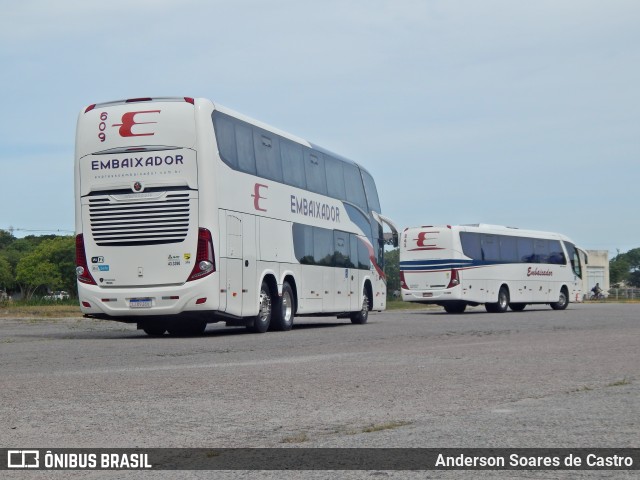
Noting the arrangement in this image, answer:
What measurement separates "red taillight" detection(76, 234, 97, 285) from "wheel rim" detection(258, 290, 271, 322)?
3.89 meters

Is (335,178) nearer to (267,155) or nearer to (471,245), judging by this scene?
(267,155)

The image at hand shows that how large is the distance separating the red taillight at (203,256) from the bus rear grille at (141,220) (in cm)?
34

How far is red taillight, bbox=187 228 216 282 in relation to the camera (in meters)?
19.5

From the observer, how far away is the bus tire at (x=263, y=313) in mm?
22228

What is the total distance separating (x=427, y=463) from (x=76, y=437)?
2563mm

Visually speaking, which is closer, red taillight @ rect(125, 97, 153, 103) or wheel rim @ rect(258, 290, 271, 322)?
red taillight @ rect(125, 97, 153, 103)

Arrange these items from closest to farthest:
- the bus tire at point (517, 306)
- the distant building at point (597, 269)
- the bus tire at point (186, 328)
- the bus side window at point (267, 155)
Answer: the bus side window at point (267, 155) → the bus tire at point (186, 328) → the bus tire at point (517, 306) → the distant building at point (597, 269)

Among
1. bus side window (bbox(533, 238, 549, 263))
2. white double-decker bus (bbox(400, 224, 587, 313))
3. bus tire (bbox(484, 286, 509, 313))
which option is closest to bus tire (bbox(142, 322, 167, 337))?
white double-decker bus (bbox(400, 224, 587, 313))

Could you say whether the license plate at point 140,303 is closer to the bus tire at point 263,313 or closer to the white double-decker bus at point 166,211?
the white double-decker bus at point 166,211

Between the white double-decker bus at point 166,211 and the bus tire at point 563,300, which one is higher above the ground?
the white double-decker bus at point 166,211

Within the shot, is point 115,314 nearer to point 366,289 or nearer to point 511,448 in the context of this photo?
point 366,289

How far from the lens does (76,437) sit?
718 centimetres

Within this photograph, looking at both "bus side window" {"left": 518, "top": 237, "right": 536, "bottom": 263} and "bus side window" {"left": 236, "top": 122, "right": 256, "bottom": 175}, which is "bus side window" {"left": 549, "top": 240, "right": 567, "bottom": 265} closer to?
"bus side window" {"left": 518, "top": 237, "right": 536, "bottom": 263}

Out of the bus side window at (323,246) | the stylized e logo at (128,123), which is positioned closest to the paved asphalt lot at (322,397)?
the stylized e logo at (128,123)
